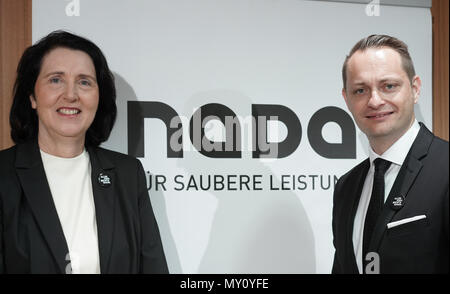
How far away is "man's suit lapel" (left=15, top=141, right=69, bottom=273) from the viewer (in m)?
2.15

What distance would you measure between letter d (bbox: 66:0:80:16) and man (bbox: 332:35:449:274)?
1.35m

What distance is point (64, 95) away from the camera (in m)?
2.28

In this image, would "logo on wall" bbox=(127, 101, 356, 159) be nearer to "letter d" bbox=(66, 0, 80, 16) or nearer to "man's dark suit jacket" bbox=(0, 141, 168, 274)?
"man's dark suit jacket" bbox=(0, 141, 168, 274)

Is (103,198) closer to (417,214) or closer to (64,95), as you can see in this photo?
(64,95)

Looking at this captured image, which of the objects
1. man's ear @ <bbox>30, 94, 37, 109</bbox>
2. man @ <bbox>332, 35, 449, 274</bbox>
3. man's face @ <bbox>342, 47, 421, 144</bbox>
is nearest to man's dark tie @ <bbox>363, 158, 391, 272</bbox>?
man @ <bbox>332, 35, 449, 274</bbox>

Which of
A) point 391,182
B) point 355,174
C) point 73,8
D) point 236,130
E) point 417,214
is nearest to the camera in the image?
point 417,214

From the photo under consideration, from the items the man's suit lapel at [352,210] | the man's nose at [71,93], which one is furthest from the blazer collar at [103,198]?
the man's suit lapel at [352,210]

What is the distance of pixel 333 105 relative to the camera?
112 inches

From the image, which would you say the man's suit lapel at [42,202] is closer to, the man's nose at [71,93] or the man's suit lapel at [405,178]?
the man's nose at [71,93]

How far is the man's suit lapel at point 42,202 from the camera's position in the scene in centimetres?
215

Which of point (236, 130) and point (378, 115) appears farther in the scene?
point (236, 130)

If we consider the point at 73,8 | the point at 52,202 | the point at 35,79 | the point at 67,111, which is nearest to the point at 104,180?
the point at 52,202

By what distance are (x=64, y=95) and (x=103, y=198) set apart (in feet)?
1.59

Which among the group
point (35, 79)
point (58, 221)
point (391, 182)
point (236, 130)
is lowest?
point (58, 221)
